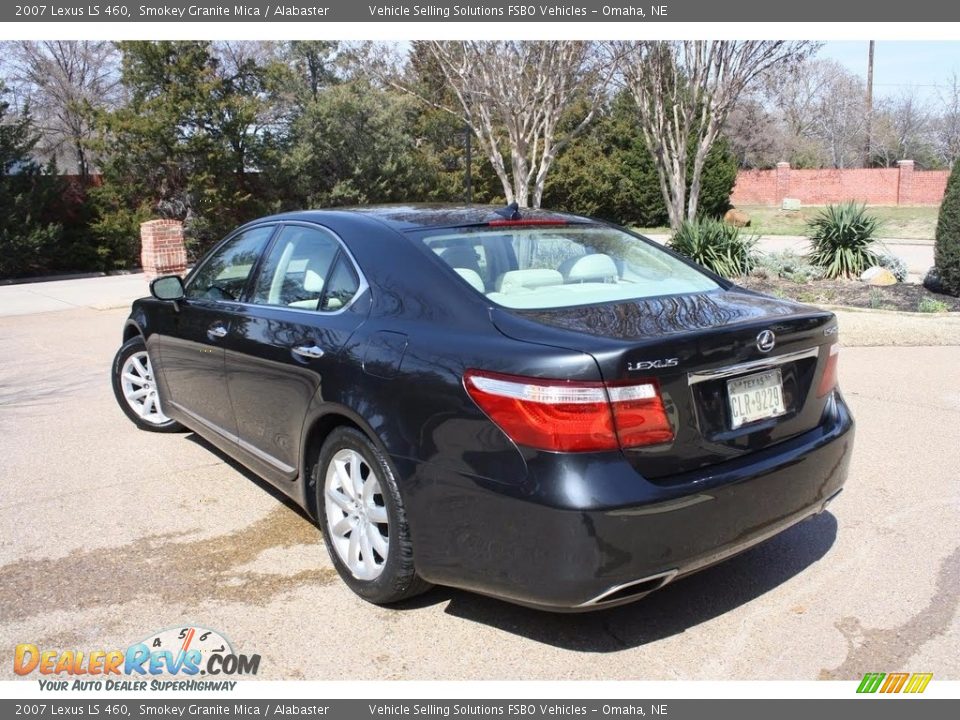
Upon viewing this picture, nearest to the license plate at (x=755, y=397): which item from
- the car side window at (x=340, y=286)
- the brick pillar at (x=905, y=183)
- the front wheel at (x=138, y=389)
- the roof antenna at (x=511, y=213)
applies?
the roof antenna at (x=511, y=213)

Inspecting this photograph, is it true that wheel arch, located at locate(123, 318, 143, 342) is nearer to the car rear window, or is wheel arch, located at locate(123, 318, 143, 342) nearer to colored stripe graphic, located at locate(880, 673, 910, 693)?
the car rear window

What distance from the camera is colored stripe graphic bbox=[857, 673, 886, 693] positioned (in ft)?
9.28

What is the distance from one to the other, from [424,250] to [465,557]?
1.27m

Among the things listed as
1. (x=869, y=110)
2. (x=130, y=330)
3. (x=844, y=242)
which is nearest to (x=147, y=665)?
(x=130, y=330)

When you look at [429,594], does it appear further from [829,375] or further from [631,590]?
[829,375]

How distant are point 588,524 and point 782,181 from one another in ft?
138

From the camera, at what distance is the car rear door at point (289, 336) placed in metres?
3.54

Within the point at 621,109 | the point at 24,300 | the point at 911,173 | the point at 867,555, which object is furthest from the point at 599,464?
the point at 911,173

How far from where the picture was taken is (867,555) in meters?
3.81

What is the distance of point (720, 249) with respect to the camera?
13062 mm

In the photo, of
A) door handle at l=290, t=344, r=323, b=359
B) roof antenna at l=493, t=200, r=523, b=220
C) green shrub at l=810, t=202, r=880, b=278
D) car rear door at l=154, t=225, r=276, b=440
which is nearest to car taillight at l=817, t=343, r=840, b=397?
roof antenna at l=493, t=200, r=523, b=220

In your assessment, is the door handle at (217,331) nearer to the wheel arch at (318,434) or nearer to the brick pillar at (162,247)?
the wheel arch at (318,434)

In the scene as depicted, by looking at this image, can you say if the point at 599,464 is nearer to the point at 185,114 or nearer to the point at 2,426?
the point at 2,426

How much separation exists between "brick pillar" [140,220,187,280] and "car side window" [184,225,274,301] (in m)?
9.24
